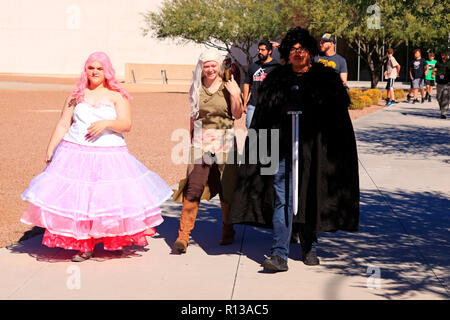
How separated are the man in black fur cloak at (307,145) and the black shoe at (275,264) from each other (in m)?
0.03

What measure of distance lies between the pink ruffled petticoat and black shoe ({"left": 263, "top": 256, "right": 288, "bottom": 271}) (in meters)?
1.08

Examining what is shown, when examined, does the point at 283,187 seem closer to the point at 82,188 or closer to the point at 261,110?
the point at 261,110

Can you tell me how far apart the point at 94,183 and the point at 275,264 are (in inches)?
63.8

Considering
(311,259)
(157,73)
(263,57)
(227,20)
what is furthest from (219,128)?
(157,73)

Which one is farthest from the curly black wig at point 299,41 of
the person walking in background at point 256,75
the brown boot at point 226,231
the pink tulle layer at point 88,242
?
the person walking in background at point 256,75

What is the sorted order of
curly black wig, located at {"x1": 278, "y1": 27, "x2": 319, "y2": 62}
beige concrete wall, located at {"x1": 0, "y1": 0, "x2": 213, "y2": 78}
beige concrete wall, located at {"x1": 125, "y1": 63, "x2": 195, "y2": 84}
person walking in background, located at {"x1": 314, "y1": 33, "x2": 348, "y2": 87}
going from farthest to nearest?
beige concrete wall, located at {"x1": 0, "y1": 0, "x2": 213, "y2": 78} < beige concrete wall, located at {"x1": 125, "y1": 63, "x2": 195, "y2": 84} < person walking in background, located at {"x1": 314, "y1": 33, "x2": 348, "y2": 87} < curly black wig, located at {"x1": 278, "y1": 27, "x2": 319, "y2": 62}

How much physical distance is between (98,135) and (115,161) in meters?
0.26

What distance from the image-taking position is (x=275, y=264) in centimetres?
569

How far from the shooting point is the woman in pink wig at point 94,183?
5953 mm

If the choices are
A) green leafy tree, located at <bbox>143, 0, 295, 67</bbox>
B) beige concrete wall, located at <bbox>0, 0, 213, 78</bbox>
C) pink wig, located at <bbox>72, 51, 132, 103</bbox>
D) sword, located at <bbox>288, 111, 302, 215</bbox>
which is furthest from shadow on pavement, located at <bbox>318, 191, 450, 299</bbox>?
beige concrete wall, located at <bbox>0, 0, 213, 78</bbox>

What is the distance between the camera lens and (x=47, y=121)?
20125 mm

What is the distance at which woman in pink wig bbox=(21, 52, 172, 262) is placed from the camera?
19.5 ft

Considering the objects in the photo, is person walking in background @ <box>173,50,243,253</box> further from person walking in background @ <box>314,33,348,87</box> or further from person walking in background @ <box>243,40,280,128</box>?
person walking in background @ <box>314,33,348,87</box>
